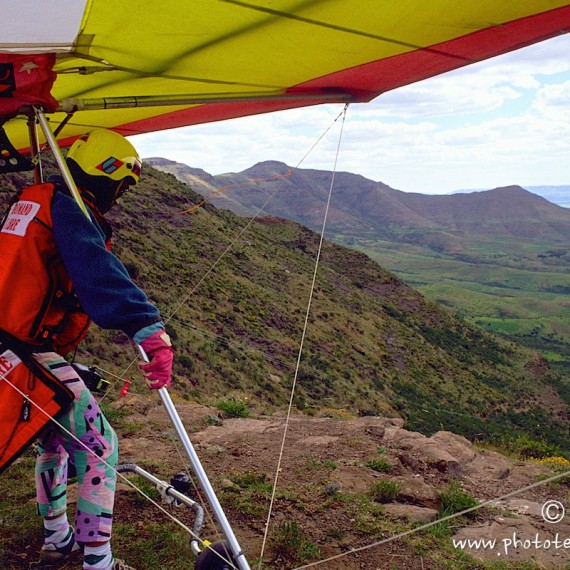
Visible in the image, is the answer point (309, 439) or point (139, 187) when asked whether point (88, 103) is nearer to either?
point (309, 439)

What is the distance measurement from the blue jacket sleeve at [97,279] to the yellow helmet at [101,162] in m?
0.39

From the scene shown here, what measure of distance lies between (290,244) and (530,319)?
84.0 m

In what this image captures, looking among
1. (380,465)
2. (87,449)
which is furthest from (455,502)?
(87,449)

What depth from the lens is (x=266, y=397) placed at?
62.8 feet

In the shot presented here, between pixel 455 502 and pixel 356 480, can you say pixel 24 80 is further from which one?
pixel 455 502

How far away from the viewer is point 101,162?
8.25 ft

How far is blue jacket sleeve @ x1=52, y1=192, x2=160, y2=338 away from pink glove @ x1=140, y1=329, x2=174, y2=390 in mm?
67

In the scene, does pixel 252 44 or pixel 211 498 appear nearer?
pixel 211 498

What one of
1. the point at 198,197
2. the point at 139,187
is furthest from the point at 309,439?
the point at 198,197

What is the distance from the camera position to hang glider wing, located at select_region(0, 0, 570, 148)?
2064 millimetres

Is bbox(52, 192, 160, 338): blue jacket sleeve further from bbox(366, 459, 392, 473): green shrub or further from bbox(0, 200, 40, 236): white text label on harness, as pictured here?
bbox(366, 459, 392, 473): green shrub

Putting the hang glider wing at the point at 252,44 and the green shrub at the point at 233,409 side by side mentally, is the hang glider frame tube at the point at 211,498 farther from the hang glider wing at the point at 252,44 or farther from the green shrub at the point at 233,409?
the green shrub at the point at 233,409

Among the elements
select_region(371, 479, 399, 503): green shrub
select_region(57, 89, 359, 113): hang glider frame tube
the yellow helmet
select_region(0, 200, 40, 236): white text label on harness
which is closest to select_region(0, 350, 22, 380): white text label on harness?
select_region(0, 200, 40, 236): white text label on harness

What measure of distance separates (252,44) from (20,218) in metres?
1.40
